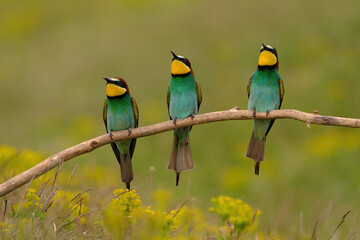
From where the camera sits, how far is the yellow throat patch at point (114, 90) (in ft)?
12.9

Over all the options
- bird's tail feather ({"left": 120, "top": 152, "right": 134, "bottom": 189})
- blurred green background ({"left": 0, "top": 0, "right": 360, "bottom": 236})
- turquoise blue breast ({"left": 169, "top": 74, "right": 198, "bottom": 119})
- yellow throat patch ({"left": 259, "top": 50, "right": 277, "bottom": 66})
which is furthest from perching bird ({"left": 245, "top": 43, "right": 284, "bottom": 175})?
blurred green background ({"left": 0, "top": 0, "right": 360, "bottom": 236})

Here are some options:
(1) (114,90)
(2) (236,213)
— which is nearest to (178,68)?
(1) (114,90)

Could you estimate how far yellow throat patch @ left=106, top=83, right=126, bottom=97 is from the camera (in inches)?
154

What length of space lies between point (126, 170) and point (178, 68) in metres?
1.01

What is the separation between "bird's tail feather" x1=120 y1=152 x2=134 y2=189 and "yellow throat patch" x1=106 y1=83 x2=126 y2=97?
1.54ft

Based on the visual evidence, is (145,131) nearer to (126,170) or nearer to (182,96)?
(126,170)

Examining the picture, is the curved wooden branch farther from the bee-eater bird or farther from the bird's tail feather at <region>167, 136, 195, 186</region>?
the bee-eater bird

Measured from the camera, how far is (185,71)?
4.21 metres

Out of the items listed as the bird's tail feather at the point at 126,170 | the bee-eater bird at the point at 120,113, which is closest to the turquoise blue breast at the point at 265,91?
the bee-eater bird at the point at 120,113

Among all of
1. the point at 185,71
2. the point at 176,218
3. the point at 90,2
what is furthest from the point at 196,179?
the point at 90,2

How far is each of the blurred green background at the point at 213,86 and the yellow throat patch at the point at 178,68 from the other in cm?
197

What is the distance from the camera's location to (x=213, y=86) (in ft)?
31.3

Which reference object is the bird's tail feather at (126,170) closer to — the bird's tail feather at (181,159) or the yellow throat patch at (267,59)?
the bird's tail feather at (181,159)

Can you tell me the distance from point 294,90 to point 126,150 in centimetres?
537
